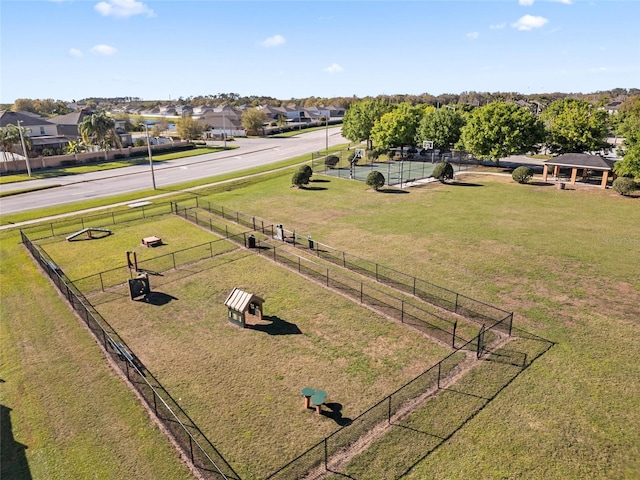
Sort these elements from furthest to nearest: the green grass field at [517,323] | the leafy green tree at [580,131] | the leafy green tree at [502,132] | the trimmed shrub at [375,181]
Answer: the leafy green tree at [502,132], the leafy green tree at [580,131], the trimmed shrub at [375,181], the green grass field at [517,323]

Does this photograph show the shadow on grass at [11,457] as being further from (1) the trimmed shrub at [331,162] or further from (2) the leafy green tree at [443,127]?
(2) the leafy green tree at [443,127]

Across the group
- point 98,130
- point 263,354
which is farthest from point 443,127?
point 98,130

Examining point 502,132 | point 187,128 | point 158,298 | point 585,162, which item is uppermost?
point 187,128

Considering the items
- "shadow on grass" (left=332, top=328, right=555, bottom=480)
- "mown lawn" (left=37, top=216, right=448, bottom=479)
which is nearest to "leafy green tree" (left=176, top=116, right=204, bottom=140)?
"mown lawn" (left=37, top=216, right=448, bottom=479)

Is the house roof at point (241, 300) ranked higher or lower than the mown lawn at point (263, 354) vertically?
higher

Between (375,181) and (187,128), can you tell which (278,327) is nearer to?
(375,181)

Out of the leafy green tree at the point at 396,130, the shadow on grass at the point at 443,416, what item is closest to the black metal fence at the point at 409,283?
the shadow on grass at the point at 443,416
